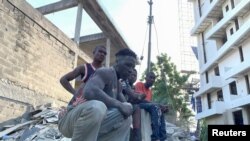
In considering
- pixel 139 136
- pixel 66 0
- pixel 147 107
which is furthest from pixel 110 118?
pixel 66 0

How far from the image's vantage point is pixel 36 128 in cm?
516

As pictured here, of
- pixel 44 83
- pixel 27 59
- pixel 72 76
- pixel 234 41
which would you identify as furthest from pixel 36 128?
pixel 234 41

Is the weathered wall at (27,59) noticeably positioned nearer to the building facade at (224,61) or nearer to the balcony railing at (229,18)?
the building facade at (224,61)

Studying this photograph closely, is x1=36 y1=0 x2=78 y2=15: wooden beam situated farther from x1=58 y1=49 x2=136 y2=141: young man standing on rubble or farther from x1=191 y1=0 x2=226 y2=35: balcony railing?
x1=191 y1=0 x2=226 y2=35: balcony railing

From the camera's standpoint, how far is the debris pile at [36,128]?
467 cm

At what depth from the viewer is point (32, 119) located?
624cm

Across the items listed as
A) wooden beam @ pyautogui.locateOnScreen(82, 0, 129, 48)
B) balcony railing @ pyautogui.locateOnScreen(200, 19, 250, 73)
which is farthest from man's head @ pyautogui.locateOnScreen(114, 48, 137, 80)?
balcony railing @ pyautogui.locateOnScreen(200, 19, 250, 73)

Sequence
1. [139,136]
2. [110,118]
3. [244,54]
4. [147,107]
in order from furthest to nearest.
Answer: [244,54] < [147,107] < [139,136] < [110,118]

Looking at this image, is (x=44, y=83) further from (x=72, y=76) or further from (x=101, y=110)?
(x=101, y=110)

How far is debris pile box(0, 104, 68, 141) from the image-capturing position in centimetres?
467

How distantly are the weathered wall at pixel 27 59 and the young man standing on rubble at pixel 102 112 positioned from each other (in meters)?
4.54

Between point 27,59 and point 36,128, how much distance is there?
2325 mm

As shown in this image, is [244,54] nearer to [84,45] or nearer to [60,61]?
[84,45]

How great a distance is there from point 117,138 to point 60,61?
703 centimetres
